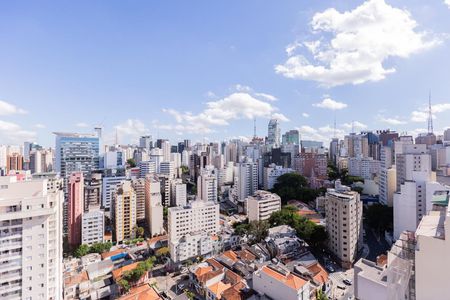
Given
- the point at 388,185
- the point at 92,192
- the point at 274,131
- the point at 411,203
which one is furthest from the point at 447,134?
the point at 92,192

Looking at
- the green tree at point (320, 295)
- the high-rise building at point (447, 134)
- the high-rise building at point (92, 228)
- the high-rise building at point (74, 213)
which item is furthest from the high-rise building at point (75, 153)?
the high-rise building at point (447, 134)

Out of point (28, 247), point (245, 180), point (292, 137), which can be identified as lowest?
point (245, 180)

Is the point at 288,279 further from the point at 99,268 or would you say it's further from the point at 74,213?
the point at 74,213

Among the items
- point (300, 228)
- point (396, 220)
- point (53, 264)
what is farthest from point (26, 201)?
point (396, 220)

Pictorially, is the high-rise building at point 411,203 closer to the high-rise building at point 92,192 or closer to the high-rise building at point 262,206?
the high-rise building at point 262,206

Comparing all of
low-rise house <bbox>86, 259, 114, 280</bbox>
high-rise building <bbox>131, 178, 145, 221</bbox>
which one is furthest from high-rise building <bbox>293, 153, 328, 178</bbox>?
low-rise house <bbox>86, 259, 114, 280</bbox>

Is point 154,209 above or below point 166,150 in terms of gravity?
below
